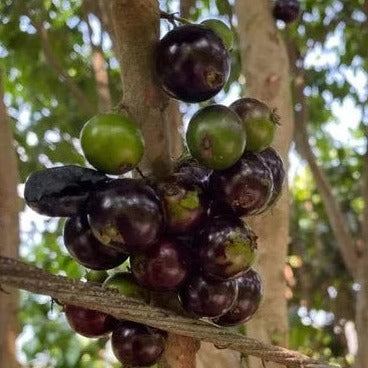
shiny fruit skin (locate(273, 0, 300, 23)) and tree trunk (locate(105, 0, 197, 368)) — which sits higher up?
shiny fruit skin (locate(273, 0, 300, 23))

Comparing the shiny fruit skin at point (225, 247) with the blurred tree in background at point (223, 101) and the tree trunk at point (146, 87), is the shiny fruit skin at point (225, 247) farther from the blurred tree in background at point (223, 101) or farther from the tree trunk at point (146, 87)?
the blurred tree in background at point (223, 101)

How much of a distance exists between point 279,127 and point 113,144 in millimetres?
752

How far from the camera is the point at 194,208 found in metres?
0.71

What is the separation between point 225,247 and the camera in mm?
689

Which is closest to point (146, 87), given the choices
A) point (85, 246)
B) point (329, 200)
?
point (85, 246)

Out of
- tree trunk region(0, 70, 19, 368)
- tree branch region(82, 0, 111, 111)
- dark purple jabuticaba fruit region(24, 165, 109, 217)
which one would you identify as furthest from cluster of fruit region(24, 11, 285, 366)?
tree branch region(82, 0, 111, 111)

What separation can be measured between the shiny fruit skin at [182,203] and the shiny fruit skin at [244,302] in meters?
0.09

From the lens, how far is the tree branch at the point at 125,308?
0.56 m

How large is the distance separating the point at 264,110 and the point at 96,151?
20cm

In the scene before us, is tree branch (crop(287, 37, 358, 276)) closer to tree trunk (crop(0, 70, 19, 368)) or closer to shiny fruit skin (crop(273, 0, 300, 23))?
shiny fruit skin (crop(273, 0, 300, 23))

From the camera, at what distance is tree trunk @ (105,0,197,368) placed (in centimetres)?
73

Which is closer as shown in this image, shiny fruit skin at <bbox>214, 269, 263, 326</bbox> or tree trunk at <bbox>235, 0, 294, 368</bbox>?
shiny fruit skin at <bbox>214, 269, 263, 326</bbox>

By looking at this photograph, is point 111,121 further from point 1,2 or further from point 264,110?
point 1,2

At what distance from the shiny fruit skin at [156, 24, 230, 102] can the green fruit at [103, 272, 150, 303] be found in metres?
0.19
